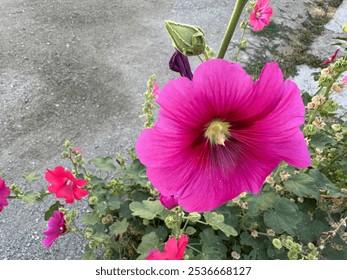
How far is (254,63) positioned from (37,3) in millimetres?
1587

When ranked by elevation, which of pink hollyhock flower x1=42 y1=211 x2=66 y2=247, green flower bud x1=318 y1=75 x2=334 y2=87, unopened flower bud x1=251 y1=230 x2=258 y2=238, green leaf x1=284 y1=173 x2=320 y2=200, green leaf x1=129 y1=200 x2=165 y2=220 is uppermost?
green flower bud x1=318 y1=75 x2=334 y2=87

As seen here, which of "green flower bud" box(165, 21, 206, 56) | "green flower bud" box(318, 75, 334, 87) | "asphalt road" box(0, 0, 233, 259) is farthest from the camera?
"asphalt road" box(0, 0, 233, 259)

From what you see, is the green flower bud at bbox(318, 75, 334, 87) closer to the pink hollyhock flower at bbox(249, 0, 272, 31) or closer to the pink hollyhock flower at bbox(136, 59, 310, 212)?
the pink hollyhock flower at bbox(136, 59, 310, 212)

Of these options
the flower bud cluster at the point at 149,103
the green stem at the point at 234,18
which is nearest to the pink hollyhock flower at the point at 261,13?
the flower bud cluster at the point at 149,103

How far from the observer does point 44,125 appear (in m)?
2.24

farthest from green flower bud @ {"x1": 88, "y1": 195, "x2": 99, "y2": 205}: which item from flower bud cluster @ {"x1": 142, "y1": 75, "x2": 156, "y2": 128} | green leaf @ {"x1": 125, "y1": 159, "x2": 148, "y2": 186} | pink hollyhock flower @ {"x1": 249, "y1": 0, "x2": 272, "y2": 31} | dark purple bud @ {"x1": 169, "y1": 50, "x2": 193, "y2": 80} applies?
pink hollyhock flower @ {"x1": 249, "y1": 0, "x2": 272, "y2": 31}

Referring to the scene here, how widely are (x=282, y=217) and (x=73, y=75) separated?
1726mm

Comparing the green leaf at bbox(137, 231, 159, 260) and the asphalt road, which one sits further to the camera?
the asphalt road

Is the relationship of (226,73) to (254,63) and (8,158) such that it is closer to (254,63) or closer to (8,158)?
(8,158)

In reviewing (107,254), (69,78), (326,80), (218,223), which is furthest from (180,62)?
(69,78)

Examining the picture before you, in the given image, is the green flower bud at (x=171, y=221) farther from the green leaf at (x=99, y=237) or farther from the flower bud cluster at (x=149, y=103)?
the flower bud cluster at (x=149, y=103)

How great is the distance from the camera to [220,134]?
0.65 m

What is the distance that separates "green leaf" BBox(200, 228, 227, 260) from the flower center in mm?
600

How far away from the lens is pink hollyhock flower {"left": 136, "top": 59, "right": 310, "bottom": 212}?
21.4 inches
